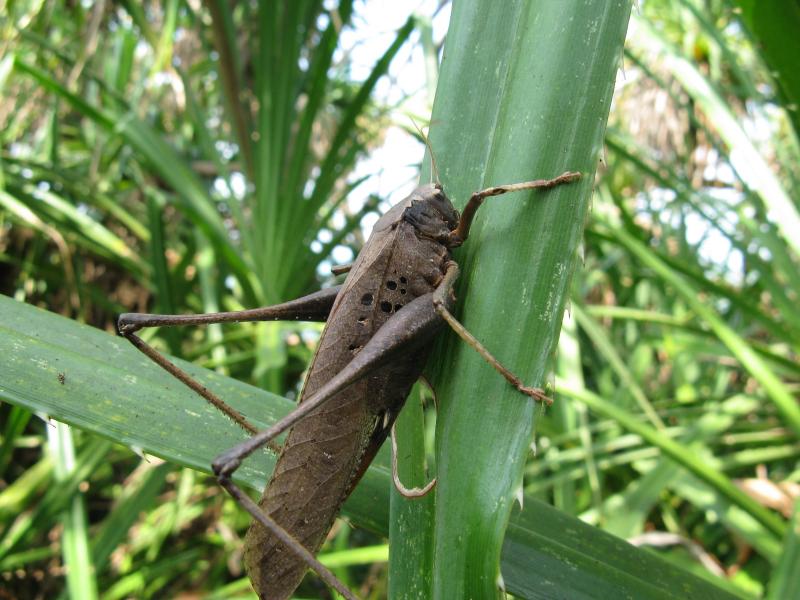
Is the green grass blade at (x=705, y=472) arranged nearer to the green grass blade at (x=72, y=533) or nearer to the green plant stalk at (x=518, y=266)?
the green plant stalk at (x=518, y=266)

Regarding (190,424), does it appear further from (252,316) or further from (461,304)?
(461,304)

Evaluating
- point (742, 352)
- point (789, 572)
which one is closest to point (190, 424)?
point (789, 572)

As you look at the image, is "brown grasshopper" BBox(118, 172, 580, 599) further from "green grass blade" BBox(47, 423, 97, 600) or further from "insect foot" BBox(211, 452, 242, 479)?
"green grass blade" BBox(47, 423, 97, 600)

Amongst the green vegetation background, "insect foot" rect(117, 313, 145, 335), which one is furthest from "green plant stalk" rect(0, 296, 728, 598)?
"insect foot" rect(117, 313, 145, 335)

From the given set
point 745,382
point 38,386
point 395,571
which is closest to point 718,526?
point 745,382

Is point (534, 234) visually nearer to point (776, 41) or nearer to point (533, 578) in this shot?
point (533, 578)
